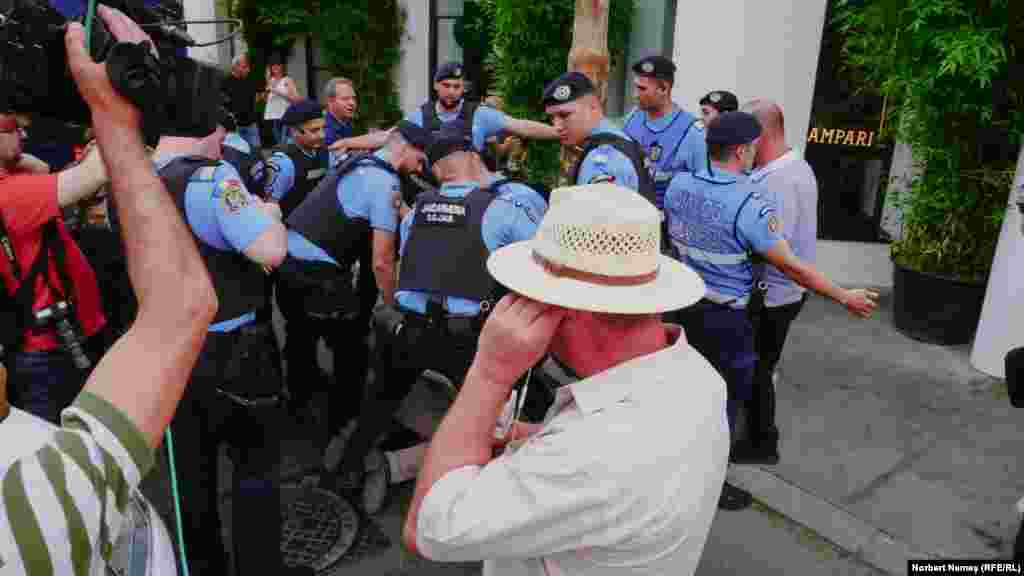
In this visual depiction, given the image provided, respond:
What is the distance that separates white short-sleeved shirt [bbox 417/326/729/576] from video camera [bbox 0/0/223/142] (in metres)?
0.86

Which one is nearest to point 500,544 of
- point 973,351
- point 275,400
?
point 275,400

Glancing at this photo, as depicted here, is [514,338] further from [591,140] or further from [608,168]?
[591,140]

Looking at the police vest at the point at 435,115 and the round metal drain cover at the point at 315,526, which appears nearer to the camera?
the round metal drain cover at the point at 315,526

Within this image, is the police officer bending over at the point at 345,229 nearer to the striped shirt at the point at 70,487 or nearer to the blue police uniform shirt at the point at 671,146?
the blue police uniform shirt at the point at 671,146

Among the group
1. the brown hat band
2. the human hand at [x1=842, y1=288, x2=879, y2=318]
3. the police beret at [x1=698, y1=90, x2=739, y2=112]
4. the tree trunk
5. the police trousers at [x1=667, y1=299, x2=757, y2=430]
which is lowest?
the police trousers at [x1=667, y1=299, x2=757, y2=430]

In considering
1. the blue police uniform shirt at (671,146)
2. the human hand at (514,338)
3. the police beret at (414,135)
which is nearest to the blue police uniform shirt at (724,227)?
the police beret at (414,135)

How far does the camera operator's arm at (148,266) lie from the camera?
41.8 inches

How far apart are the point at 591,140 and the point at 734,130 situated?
1070 millimetres

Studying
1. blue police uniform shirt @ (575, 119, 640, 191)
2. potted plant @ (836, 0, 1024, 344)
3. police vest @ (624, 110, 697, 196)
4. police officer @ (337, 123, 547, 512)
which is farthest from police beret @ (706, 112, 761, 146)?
potted plant @ (836, 0, 1024, 344)

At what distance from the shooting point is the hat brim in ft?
5.06

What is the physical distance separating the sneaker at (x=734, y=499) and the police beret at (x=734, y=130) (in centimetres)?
190

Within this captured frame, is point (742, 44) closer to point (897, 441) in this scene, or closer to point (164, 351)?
point (897, 441)

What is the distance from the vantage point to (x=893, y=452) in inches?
181

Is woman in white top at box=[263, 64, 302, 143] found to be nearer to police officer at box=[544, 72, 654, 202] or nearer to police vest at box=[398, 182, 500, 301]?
police officer at box=[544, 72, 654, 202]
